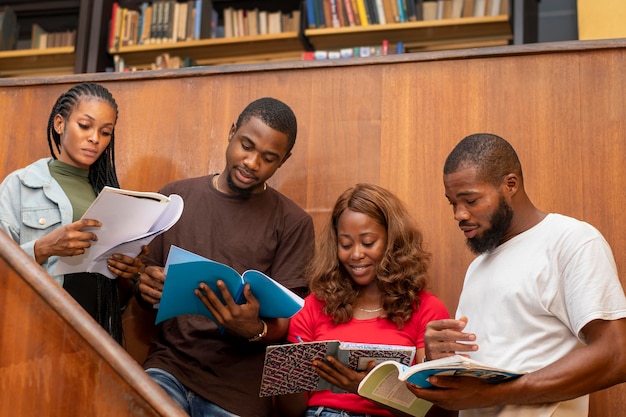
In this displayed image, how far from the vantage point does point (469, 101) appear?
2.83 meters

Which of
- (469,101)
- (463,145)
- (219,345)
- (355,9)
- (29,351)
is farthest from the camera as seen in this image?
(355,9)

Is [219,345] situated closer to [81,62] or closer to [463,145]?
[463,145]

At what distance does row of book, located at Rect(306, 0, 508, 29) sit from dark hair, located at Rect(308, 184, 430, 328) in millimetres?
2178

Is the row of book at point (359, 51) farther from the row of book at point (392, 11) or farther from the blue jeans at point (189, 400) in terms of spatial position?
the blue jeans at point (189, 400)

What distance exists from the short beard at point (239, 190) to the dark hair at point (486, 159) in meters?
0.69

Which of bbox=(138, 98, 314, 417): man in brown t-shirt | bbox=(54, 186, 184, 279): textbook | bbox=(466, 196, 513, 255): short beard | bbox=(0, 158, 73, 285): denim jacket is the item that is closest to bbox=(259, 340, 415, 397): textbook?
bbox=(138, 98, 314, 417): man in brown t-shirt

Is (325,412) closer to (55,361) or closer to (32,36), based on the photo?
(55,361)

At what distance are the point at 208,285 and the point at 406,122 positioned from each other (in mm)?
1045

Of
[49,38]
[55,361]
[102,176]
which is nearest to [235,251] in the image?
[102,176]

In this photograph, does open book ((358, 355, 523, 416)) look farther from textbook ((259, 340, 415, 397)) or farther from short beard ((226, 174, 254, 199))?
short beard ((226, 174, 254, 199))

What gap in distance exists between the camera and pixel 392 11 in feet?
14.8

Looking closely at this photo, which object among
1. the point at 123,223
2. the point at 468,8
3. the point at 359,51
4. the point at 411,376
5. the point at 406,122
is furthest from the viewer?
the point at 359,51

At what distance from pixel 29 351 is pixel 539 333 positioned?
1.16 m

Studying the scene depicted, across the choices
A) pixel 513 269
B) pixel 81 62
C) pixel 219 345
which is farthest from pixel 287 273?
pixel 81 62
